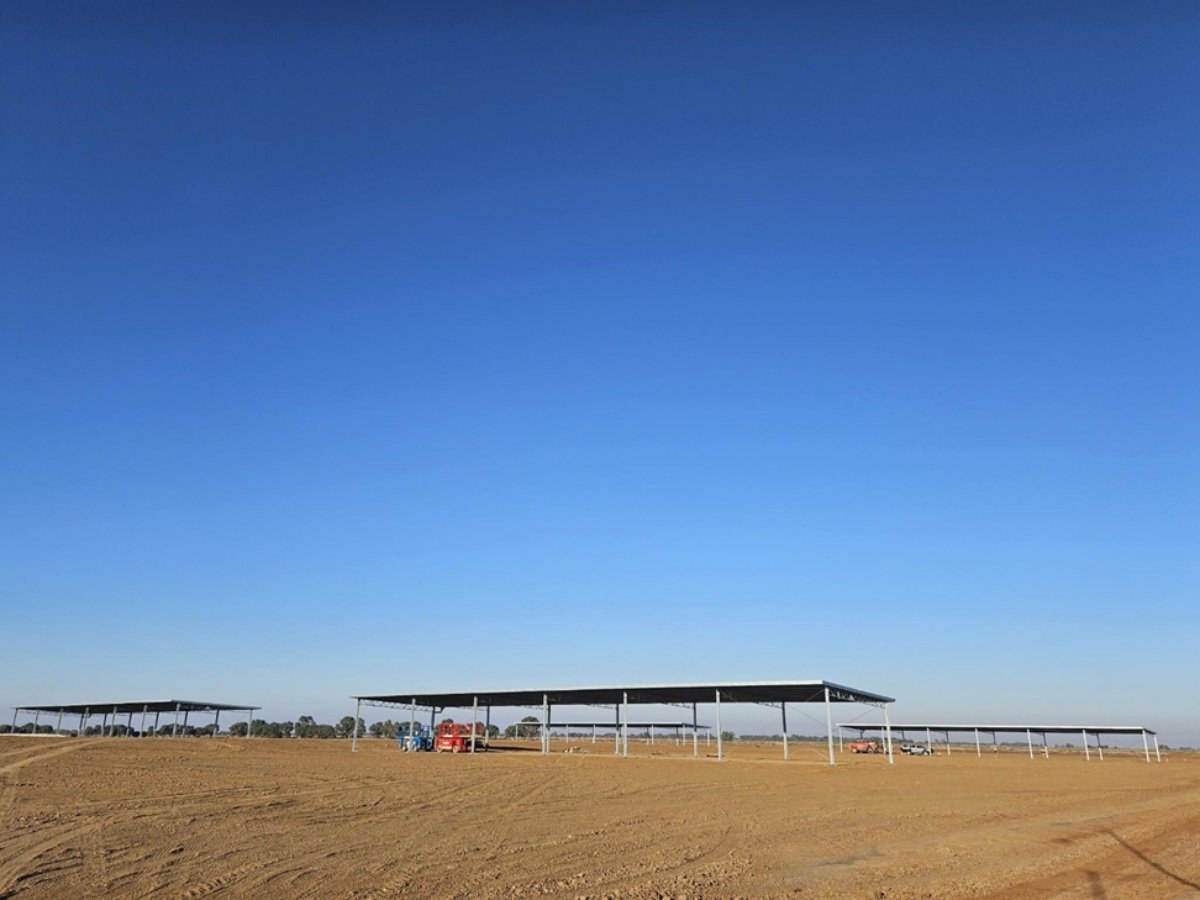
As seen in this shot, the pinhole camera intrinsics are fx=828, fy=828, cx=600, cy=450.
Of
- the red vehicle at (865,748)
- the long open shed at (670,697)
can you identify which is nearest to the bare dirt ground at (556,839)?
the long open shed at (670,697)

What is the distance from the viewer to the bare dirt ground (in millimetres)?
10867

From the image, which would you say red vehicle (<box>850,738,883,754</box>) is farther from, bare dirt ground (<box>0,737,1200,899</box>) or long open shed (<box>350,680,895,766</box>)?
bare dirt ground (<box>0,737,1200,899</box>)

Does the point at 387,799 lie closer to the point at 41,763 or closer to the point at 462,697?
the point at 41,763

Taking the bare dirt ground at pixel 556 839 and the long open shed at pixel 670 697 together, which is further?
the long open shed at pixel 670 697

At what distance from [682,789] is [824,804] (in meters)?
5.05

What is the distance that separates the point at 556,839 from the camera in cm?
1453

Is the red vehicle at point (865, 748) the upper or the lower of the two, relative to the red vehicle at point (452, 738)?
lower

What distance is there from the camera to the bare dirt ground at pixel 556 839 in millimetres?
10867

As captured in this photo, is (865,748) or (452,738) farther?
(865,748)

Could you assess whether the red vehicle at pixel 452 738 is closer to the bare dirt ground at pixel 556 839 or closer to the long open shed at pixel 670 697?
the long open shed at pixel 670 697

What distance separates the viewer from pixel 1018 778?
36.4m

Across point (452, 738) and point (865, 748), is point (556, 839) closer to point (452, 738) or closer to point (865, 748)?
point (452, 738)

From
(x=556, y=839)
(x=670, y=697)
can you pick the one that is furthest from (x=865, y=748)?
(x=556, y=839)

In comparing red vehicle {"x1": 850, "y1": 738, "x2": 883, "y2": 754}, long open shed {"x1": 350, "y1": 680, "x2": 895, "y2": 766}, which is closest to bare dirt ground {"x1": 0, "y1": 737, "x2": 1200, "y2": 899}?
long open shed {"x1": 350, "y1": 680, "x2": 895, "y2": 766}
